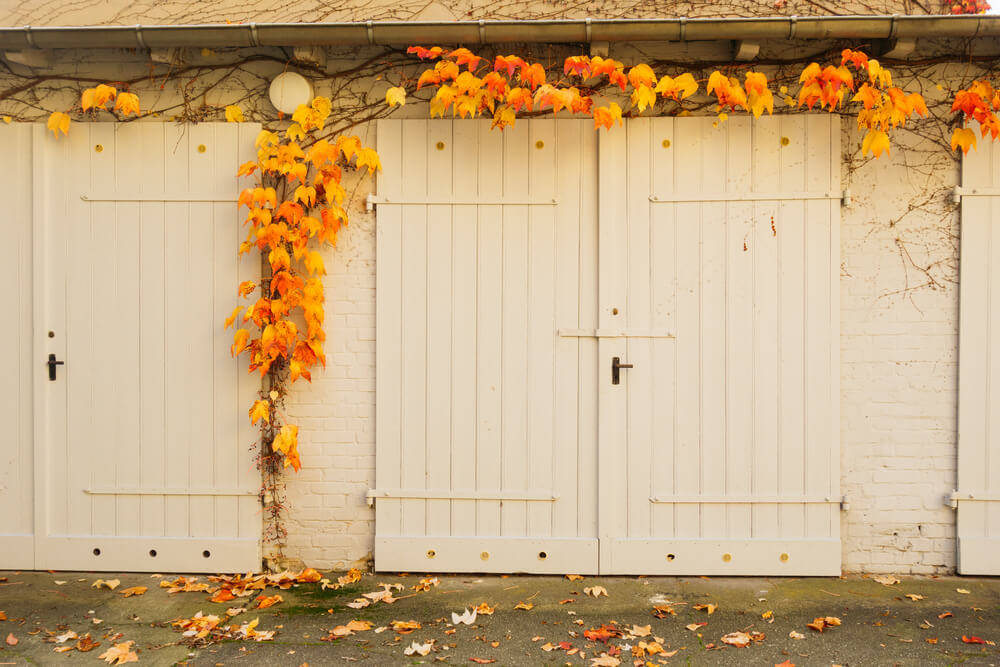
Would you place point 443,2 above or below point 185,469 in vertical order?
above

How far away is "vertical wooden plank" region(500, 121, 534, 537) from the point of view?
12.8ft

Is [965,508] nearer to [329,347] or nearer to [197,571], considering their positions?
[329,347]

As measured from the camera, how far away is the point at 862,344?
152 inches

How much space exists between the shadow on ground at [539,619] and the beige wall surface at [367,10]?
2.86 meters

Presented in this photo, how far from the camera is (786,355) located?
3840 millimetres

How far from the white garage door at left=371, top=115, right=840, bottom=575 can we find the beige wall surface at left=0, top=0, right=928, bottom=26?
54 cm

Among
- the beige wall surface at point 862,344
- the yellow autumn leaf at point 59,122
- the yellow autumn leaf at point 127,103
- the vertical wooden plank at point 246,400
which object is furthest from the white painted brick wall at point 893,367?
the yellow autumn leaf at point 59,122

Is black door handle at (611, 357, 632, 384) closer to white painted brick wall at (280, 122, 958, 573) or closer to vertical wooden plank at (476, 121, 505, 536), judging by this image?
vertical wooden plank at (476, 121, 505, 536)

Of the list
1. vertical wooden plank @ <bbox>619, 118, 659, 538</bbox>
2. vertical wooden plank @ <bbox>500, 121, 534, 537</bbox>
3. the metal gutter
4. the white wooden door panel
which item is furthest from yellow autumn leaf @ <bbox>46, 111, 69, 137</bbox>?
vertical wooden plank @ <bbox>619, 118, 659, 538</bbox>

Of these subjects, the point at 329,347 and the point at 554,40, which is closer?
the point at 554,40

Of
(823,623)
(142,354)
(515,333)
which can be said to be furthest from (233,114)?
(823,623)

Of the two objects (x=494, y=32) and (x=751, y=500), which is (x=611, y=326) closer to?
(x=751, y=500)

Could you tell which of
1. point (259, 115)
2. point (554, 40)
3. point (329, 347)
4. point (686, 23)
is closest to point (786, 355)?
point (686, 23)

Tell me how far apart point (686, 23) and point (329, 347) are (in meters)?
2.35
